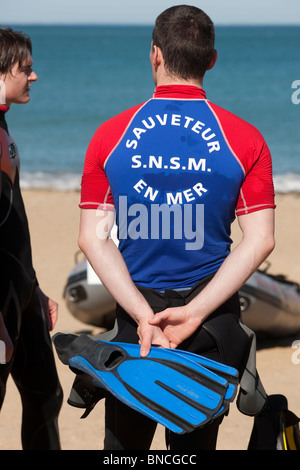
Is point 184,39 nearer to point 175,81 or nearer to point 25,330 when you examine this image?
point 175,81

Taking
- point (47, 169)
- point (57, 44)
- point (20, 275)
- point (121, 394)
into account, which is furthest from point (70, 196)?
point (57, 44)

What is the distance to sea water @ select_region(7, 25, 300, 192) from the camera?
848 inches

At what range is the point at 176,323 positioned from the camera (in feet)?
8.35

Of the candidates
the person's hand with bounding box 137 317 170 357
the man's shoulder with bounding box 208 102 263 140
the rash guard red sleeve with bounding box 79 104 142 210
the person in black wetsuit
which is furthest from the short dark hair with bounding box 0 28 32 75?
the person's hand with bounding box 137 317 170 357

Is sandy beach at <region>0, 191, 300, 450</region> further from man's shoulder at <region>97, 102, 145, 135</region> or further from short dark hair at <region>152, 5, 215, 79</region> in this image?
short dark hair at <region>152, 5, 215, 79</region>

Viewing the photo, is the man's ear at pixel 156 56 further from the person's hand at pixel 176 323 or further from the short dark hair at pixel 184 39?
the person's hand at pixel 176 323

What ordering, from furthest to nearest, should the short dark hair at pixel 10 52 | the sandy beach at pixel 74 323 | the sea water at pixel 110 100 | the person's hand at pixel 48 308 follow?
1. the sea water at pixel 110 100
2. the sandy beach at pixel 74 323
3. the person's hand at pixel 48 308
4. the short dark hair at pixel 10 52

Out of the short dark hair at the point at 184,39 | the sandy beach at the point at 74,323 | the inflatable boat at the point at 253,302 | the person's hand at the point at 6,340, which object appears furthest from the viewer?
the inflatable boat at the point at 253,302

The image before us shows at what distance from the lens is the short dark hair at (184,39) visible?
8.22ft

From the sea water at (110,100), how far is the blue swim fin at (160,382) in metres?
3.88

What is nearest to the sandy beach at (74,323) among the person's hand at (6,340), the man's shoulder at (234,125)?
the person's hand at (6,340)

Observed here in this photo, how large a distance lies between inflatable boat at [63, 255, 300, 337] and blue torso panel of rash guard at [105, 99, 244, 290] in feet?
11.2
